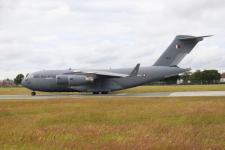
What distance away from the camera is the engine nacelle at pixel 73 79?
42.7 meters

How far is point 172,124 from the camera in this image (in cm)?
1223

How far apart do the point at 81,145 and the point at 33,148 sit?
3.50 ft

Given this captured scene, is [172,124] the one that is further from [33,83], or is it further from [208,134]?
[33,83]

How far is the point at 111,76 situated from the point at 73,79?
4.26 m

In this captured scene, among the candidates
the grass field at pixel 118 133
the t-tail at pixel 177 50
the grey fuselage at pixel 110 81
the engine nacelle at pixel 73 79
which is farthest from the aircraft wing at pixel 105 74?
the grass field at pixel 118 133

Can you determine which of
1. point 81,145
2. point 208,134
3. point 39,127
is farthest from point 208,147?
point 39,127

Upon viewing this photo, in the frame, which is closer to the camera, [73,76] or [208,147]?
[208,147]

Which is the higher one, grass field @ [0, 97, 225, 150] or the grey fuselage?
the grey fuselage

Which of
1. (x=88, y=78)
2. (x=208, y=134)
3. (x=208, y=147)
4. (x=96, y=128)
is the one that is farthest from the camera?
(x=88, y=78)

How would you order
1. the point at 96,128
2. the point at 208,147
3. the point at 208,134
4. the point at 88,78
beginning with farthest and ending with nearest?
1. the point at 88,78
2. the point at 96,128
3. the point at 208,134
4. the point at 208,147

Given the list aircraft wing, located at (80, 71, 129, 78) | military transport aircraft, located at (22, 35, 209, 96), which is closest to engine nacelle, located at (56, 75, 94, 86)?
military transport aircraft, located at (22, 35, 209, 96)

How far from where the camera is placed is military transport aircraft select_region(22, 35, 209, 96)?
141ft

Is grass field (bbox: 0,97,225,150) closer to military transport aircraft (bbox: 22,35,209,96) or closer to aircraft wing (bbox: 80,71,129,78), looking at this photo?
aircraft wing (bbox: 80,71,129,78)

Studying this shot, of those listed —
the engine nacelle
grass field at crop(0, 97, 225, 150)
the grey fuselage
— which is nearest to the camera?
grass field at crop(0, 97, 225, 150)
